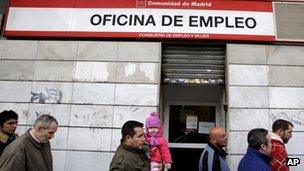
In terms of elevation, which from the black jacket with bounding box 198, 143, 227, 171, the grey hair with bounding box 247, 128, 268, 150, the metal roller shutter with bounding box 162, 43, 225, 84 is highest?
the metal roller shutter with bounding box 162, 43, 225, 84

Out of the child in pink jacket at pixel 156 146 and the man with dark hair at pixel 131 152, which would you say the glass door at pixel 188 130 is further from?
the man with dark hair at pixel 131 152

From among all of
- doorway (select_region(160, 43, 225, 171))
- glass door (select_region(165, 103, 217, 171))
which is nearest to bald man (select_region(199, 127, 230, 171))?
doorway (select_region(160, 43, 225, 171))

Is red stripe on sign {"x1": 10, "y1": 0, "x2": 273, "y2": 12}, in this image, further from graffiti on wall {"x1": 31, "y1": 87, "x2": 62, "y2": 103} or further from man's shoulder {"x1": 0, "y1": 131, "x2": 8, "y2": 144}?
man's shoulder {"x1": 0, "y1": 131, "x2": 8, "y2": 144}

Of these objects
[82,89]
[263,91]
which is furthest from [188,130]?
[82,89]

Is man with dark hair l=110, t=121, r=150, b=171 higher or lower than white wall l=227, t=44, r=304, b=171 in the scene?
lower

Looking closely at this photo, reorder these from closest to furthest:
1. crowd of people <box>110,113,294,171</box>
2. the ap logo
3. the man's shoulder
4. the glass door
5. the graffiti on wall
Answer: crowd of people <box>110,113,294,171</box> → the man's shoulder → the ap logo → the graffiti on wall → the glass door

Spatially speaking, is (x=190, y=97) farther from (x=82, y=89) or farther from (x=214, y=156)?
(x=214, y=156)

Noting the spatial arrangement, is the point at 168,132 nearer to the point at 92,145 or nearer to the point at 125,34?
the point at 92,145

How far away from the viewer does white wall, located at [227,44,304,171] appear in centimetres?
589

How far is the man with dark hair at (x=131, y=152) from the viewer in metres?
3.35

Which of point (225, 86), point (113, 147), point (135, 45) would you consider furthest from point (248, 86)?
point (113, 147)

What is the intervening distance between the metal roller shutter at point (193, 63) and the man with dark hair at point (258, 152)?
2.66m

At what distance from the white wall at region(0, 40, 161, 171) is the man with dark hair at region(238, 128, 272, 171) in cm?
251

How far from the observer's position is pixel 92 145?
5.95m
